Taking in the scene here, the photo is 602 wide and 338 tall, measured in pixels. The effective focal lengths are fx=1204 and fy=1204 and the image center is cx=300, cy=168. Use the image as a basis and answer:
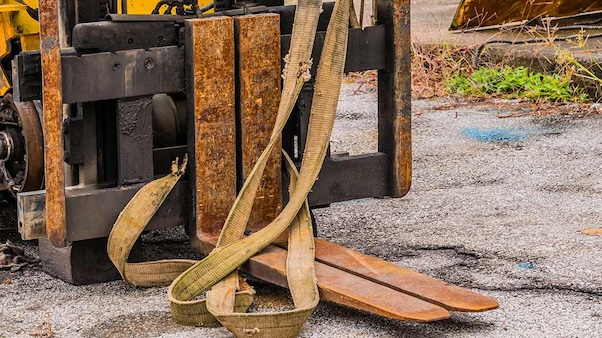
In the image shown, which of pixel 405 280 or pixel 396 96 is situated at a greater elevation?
pixel 396 96

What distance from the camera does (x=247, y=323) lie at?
3.47m

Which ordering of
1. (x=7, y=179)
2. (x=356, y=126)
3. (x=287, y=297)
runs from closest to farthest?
(x=287, y=297) → (x=7, y=179) → (x=356, y=126)

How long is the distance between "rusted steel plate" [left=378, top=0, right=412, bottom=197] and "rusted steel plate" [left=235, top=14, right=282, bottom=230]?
0.50m

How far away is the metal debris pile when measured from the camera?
Result: 4.41 metres

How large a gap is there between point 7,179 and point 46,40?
102 centimetres

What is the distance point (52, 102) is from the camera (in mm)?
3777

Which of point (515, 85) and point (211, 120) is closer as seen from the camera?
point (211, 120)

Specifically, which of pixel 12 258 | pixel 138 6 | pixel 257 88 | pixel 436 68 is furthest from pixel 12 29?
pixel 436 68

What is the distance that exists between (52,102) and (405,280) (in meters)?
1.24

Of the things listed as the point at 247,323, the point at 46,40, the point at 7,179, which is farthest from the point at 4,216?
the point at 247,323

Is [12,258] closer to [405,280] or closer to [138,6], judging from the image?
[138,6]

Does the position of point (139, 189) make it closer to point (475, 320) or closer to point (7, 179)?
point (7, 179)

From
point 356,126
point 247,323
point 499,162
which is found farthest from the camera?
point 356,126

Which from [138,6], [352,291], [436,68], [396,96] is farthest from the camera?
[436,68]
